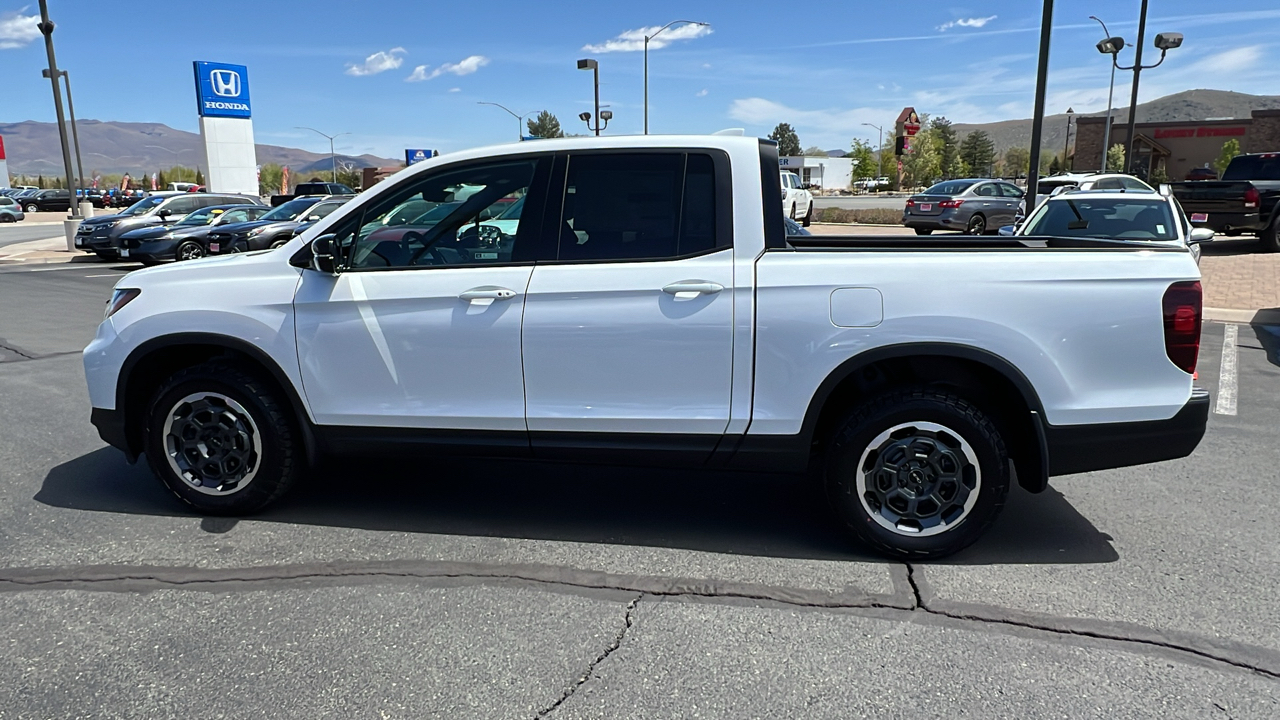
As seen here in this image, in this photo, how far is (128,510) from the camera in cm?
449

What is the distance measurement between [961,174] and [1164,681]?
96319 millimetres

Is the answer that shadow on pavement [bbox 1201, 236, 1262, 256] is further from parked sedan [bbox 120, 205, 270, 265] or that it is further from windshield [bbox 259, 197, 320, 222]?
parked sedan [bbox 120, 205, 270, 265]

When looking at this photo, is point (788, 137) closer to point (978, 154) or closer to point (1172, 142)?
point (978, 154)

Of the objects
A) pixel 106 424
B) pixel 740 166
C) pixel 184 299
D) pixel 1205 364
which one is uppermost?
pixel 740 166

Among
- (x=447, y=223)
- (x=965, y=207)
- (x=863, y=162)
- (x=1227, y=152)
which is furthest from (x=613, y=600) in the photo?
(x=863, y=162)

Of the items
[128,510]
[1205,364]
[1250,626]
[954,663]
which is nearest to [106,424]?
[128,510]

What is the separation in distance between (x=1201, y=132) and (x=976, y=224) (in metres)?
49.7

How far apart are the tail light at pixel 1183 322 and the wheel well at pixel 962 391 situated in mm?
638

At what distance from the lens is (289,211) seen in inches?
756

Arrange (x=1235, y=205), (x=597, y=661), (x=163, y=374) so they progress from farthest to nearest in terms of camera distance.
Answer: (x=1235, y=205)
(x=163, y=374)
(x=597, y=661)

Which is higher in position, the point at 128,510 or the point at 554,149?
the point at 554,149

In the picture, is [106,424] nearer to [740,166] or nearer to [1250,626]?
[740,166]

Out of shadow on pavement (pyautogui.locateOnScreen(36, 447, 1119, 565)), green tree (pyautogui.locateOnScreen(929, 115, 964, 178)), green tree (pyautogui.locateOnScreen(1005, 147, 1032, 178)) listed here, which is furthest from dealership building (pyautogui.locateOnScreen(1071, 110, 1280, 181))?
shadow on pavement (pyautogui.locateOnScreen(36, 447, 1119, 565))

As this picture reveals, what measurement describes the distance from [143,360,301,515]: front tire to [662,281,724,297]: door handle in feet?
6.62
